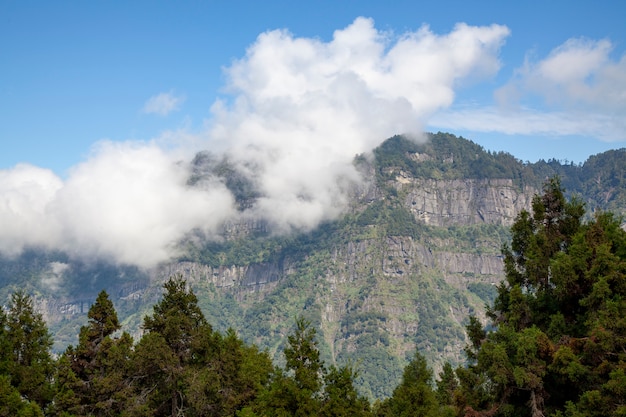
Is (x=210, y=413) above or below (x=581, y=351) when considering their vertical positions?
below

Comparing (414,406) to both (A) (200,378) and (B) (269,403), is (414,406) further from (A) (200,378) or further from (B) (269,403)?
(A) (200,378)

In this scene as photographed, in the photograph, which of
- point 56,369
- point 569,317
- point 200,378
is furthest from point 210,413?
point 569,317

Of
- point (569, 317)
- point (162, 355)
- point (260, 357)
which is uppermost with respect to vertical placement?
point (569, 317)

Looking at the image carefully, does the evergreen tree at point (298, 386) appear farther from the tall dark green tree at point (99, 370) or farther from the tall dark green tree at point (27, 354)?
the tall dark green tree at point (27, 354)

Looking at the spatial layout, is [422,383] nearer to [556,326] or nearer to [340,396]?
[340,396]

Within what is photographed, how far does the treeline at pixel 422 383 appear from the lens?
127 ft

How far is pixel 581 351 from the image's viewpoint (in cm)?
3900

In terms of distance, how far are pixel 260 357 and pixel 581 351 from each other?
145 ft

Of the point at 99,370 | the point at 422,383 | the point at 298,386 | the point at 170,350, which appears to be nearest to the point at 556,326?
the point at 422,383

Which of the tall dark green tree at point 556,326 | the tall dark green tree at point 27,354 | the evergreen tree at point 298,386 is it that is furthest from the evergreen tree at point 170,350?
the tall dark green tree at point 556,326

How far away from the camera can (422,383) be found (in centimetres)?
4900

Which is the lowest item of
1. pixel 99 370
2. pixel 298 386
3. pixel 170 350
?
pixel 99 370

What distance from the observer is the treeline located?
127 feet

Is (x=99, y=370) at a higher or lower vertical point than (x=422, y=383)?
lower
